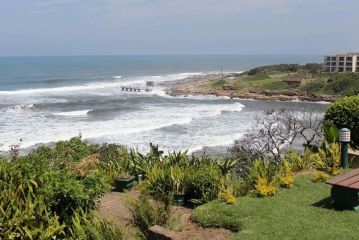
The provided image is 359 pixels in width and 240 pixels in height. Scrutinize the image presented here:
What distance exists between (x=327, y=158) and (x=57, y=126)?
96.7ft

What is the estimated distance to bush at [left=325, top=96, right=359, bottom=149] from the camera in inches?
504

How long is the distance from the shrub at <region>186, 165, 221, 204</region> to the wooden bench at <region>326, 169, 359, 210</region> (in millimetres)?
2247

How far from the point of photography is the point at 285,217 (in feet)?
25.7

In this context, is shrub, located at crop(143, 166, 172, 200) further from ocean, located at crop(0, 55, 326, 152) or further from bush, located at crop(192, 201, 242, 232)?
ocean, located at crop(0, 55, 326, 152)

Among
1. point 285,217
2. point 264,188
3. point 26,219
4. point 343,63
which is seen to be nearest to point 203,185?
point 264,188

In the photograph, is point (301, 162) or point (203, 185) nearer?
point (203, 185)

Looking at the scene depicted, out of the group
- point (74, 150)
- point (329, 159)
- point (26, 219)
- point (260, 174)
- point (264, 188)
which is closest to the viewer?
point (26, 219)

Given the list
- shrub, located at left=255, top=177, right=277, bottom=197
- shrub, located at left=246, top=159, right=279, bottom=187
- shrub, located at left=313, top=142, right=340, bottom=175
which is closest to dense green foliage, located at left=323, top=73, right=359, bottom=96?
shrub, located at left=313, top=142, right=340, bottom=175

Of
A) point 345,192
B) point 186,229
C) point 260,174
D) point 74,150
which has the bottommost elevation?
point 74,150

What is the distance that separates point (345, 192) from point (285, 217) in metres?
1.06

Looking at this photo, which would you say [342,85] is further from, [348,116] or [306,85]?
[348,116]

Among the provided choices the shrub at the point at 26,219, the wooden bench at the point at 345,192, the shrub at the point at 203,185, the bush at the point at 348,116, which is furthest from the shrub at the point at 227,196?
the bush at the point at 348,116

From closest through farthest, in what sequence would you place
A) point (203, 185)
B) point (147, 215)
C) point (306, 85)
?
1. point (147, 215)
2. point (203, 185)
3. point (306, 85)

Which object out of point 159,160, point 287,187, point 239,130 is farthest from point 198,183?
point 239,130
